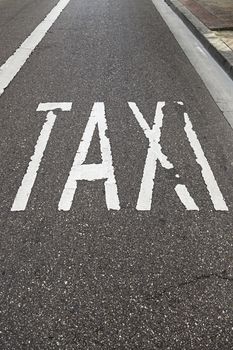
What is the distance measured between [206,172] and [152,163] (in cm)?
51

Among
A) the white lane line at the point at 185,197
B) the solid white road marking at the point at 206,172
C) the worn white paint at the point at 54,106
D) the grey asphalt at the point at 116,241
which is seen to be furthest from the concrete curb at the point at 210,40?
the white lane line at the point at 185,197

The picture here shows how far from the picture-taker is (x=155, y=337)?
2.34 metres

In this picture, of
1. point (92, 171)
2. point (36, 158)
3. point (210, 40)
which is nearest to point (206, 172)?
point (92, 171)

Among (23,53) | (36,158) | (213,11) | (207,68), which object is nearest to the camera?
(36,158)

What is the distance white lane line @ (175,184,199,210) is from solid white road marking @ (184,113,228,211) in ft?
0.60

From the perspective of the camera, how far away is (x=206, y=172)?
3.85 meters

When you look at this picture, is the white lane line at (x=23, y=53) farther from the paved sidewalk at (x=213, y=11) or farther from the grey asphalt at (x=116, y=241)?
the paved sidewalk at (x=213, y=11)

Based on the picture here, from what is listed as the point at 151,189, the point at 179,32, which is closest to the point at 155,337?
the point at 151,189

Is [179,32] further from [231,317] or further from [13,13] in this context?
[231,317]

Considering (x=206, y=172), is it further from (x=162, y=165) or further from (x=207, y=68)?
(x=207, y=68)

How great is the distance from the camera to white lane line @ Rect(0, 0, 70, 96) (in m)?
6.36

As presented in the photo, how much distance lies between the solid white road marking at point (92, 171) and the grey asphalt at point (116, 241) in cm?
6

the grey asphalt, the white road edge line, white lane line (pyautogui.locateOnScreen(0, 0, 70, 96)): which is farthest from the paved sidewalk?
the grey asphalt

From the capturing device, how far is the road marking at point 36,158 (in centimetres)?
345
